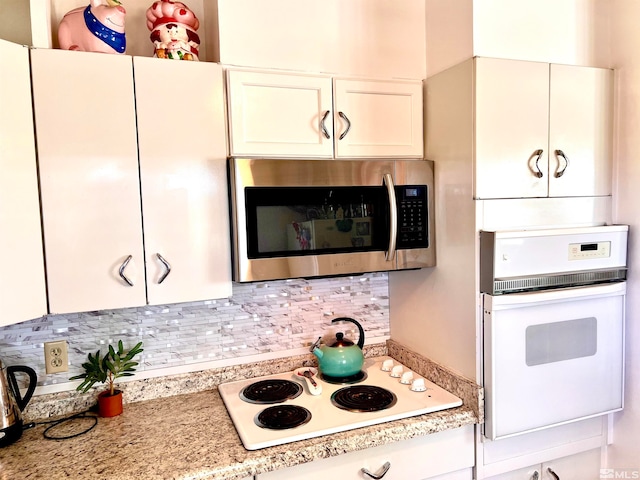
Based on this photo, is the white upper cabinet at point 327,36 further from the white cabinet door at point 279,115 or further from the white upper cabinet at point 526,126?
the white upper cabinet at point 526,126

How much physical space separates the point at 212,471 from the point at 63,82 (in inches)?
47.5

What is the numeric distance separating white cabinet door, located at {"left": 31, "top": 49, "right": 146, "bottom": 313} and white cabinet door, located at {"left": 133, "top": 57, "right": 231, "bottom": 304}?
0.04 metres

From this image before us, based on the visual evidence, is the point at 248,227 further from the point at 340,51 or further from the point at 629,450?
the point at 629,450

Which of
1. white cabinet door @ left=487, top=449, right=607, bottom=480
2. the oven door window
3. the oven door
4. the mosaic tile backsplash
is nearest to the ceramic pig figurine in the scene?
the oven door window

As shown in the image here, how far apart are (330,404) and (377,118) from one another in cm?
108

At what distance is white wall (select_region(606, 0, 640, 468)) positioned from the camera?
1.57 meters

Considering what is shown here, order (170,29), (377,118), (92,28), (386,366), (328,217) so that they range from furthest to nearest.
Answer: (386,366)
(377,118)
(328,217)
(170,29)
(92,28)

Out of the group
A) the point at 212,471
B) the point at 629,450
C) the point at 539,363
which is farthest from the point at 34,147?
the point at 629,450

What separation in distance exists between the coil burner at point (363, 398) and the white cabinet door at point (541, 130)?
78 centimetres

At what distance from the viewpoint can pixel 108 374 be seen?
61.3 inches

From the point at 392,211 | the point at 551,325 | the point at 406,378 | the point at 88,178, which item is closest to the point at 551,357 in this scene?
the point at 551,325

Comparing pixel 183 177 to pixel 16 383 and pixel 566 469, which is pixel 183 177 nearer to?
pixel 16 383

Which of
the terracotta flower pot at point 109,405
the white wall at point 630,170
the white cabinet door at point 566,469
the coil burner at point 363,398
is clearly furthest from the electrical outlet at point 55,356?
the white wall at point 630,170

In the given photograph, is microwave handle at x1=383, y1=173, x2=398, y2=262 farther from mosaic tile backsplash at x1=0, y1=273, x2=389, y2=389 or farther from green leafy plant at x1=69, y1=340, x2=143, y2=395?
green leafy plant at x1=69, y1=340, x2=143, y2=395
